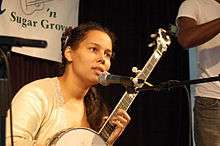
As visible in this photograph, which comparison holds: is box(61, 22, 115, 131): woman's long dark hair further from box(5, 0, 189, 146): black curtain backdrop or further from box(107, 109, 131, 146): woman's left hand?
box(5, 0, 189, 146): black curtain backdrop

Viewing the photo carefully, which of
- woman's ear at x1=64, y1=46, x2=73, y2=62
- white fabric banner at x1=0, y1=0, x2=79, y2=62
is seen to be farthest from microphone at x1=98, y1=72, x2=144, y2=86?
white fabric banner at x1=0, y1=0, x2=79, y2=62

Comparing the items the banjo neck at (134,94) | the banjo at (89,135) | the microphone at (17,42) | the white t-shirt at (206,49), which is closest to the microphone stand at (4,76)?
the microphone at (17,42)

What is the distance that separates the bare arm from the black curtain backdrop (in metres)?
1.37

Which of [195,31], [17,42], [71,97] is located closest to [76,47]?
[71,97]

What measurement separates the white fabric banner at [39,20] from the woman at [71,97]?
0.86 metres

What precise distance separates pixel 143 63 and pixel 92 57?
1670 mm

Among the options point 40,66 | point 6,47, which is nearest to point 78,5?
point 40,66

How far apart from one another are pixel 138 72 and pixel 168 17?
66.7 inches

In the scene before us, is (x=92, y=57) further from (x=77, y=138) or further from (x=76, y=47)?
(x=77, y=138)

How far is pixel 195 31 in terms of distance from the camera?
7.77 ft

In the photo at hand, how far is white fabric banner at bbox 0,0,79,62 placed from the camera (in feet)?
10.6

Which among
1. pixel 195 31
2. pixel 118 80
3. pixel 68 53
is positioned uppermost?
pixel 195 31

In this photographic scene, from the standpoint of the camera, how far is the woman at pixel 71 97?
217 cm

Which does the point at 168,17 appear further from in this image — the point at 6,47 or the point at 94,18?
the point at 6,47
